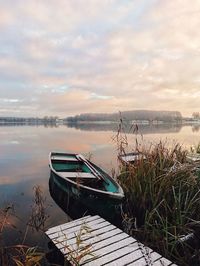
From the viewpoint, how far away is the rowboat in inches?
226

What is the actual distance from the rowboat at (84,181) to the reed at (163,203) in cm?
45

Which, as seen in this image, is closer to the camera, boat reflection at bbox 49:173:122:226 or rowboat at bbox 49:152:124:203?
rowboat at bbox 49:152:124:203

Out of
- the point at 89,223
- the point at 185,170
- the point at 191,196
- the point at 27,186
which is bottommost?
the point at 27,186

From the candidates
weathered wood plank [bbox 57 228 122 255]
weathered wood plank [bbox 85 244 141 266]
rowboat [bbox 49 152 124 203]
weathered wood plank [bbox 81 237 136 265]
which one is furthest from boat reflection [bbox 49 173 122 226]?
weathered wood plank [bbox 85 244 141 266]

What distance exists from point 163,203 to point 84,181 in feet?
8.95

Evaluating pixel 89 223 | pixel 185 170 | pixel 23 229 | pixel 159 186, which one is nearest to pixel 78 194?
pixel 89 223

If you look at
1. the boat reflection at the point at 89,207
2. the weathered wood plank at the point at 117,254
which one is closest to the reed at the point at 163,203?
the boat reflection at the point at 89,207

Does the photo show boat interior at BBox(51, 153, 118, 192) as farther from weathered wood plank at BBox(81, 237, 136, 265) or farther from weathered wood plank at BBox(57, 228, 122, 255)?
weathered wood plank at BBox(81, 237, 136, 265)

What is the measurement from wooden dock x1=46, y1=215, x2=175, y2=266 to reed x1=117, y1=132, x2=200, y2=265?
1.70ft

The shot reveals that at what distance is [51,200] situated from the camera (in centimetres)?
843

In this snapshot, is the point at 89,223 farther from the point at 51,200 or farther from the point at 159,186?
the point at 51,200

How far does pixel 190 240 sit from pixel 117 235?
1.39m

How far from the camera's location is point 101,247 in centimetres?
418

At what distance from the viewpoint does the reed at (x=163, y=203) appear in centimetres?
457
